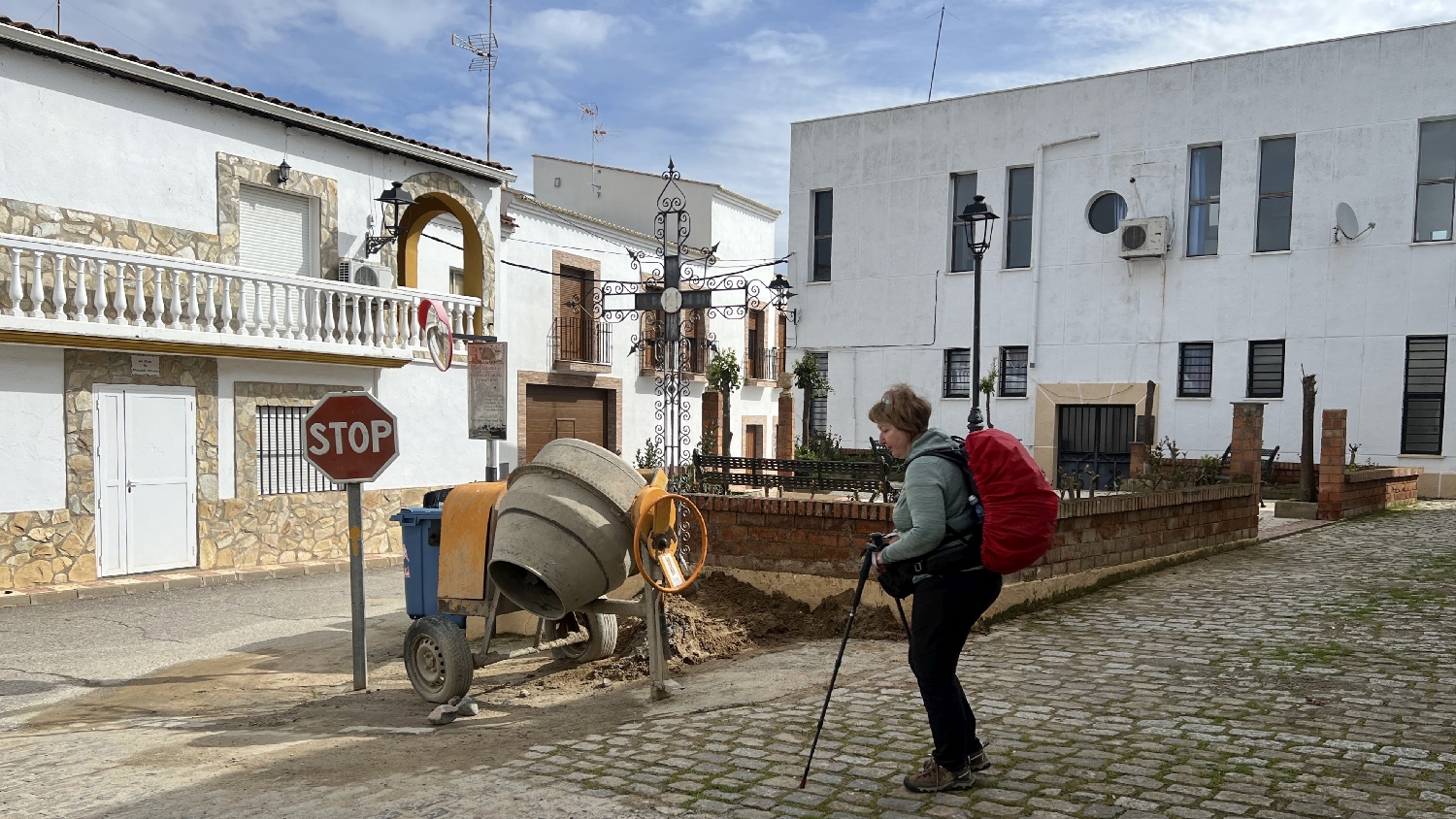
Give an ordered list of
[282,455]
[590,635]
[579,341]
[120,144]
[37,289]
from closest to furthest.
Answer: [590,635] → [37,289] → [120,144] → [282,455] → [579,341]

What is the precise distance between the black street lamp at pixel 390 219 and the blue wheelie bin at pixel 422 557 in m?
8.92

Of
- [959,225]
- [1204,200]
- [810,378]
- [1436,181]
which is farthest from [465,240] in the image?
[1436,181]

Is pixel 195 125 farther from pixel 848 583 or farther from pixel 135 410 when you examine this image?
pixel 848 583

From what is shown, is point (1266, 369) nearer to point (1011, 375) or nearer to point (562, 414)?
point (1011, 375)

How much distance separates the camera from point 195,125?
13750 mm

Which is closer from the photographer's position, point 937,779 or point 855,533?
point 937,779

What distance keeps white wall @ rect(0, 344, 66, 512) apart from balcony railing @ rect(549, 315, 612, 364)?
40.3ft

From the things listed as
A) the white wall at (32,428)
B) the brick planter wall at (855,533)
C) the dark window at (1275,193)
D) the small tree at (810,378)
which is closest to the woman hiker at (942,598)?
the brick planter wall at (855,533)

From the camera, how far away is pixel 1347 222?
21.0 m

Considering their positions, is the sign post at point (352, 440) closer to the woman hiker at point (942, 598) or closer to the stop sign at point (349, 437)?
the stop sign at point (349, 437)

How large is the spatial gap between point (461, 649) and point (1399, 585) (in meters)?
8.65

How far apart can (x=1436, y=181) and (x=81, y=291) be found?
23283 millimetres

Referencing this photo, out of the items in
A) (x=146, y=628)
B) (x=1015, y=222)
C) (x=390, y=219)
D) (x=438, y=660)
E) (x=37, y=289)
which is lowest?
(x=146, y=628)

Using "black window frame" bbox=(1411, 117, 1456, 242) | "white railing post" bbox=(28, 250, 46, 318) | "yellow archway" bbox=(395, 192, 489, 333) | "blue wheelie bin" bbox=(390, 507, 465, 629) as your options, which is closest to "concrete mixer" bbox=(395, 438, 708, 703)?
"blue wheelie bin" bbox=(390, 507, 465, 629)
